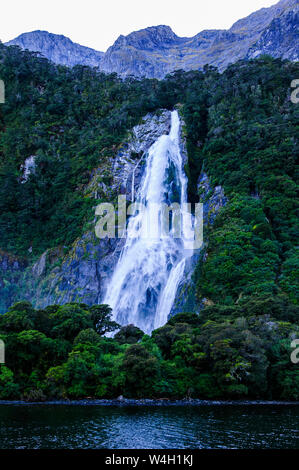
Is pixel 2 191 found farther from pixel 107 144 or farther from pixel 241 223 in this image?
pixel 241 223

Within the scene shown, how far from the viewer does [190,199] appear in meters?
66.1

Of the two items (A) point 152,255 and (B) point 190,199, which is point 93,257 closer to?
(A) point 152,255

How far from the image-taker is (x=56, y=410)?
1109 inches

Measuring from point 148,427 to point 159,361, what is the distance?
35.2 feet

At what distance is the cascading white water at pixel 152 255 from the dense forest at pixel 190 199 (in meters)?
3.52

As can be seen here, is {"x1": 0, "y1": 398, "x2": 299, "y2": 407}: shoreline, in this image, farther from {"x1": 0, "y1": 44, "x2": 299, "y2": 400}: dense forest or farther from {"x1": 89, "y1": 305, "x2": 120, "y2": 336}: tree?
{"x1": 89, "y1": 305, "x2": 120, "y2": 336}: tree

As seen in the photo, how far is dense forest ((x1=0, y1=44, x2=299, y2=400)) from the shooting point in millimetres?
32625

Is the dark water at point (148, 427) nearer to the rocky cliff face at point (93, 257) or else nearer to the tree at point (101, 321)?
the tree at point (101, 321)

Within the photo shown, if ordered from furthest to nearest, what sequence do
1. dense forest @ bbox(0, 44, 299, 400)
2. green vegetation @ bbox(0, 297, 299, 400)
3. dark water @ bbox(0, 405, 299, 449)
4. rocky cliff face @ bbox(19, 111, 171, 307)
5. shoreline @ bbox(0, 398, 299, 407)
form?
rocky cliff face @ bbox(19, 111, 171, 307), dense forest @ bbox(0, 44, 299, 400), green vegetation @ bbox(0, 297, 299, 400), shoreline @ bbox(0, 398, 299, 407), dark water @ bbox(0, 405, 299, 449)

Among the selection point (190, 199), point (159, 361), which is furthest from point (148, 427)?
point (190, 199)

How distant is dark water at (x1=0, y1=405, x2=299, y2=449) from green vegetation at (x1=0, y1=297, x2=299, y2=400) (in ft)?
9.14

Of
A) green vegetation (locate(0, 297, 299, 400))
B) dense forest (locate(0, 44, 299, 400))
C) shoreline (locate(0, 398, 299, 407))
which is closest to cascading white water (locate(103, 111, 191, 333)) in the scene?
dense forest (locate(0, 44, 299, 400))

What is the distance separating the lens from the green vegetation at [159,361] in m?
32.0
